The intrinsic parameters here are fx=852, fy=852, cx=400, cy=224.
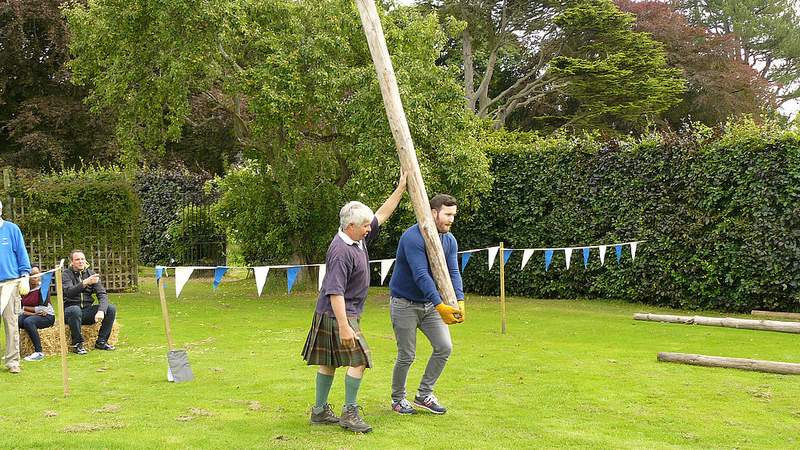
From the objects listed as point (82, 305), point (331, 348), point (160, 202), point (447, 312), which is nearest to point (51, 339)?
point (82, 305)

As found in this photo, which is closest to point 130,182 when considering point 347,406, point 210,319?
point 210,319

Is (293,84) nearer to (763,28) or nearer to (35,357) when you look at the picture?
(35,357)

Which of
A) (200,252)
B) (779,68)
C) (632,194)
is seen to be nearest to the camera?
(632,194)

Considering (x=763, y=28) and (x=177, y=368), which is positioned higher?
(x=763, y=28)

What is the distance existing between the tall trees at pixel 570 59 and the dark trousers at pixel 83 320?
785 inches

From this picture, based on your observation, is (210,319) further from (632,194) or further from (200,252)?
(200,252)

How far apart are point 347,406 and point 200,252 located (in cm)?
1776

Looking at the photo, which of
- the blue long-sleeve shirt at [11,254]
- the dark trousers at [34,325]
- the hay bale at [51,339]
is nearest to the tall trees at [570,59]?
the hay bale at [51,339]

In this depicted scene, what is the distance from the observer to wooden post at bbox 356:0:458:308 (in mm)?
7102

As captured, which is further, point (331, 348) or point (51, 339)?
point (51, 339)

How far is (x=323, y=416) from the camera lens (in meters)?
6.63

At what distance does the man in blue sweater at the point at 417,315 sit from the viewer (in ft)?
22.4

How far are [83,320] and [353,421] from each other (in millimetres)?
5657

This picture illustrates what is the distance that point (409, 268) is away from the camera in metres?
6.91
